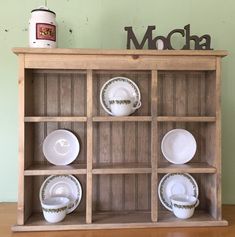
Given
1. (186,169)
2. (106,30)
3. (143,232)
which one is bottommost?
(143,232)

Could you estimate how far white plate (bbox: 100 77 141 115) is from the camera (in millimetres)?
1373

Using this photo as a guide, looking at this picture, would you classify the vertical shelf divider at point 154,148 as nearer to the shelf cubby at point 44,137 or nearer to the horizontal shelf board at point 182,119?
the horizontal shelf board at point 182,119

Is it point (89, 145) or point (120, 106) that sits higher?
point (120, 106)

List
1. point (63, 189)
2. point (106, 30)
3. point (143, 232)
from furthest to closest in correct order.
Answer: point (106, 30), point (63, 189), point (143, 232)

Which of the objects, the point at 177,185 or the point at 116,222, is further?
the point at 177,185

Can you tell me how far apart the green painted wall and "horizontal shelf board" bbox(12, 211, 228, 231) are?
12.4 inches

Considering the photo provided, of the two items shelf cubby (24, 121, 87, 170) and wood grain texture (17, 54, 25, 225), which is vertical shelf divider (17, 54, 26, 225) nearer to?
wood grain texture (17, 54, 25, 225)

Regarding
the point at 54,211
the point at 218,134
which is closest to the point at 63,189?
the point at 54,211

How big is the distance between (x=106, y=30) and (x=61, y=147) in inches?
25.1

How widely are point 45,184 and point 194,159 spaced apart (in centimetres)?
73

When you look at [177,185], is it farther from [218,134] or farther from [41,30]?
[41,30]

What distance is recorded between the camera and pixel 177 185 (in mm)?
1391

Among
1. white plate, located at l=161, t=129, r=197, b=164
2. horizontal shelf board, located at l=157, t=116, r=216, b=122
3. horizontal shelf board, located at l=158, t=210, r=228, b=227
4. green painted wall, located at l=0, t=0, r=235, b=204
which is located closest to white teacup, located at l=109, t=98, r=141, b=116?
horizontal shelf board, located at l=157, t=116, r=216, b=122

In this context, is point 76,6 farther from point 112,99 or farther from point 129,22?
point 112,99
